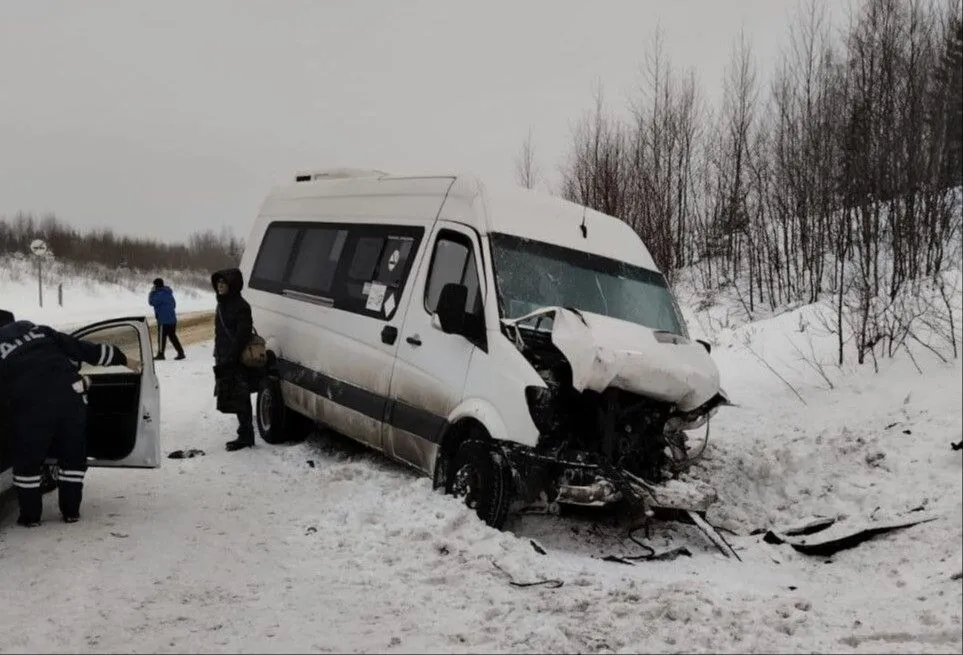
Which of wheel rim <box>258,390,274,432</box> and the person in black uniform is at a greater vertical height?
the person in black uniform

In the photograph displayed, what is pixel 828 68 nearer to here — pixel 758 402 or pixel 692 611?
pixel 758 402

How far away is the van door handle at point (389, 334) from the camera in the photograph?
6.30 m

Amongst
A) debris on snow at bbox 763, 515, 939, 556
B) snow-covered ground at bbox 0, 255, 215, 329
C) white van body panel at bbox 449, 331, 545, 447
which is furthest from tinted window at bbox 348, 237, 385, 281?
snow-covered ground at bbox 0, 255, 215, 329

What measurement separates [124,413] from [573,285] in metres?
3.65

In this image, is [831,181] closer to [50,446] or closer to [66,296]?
[50,446]

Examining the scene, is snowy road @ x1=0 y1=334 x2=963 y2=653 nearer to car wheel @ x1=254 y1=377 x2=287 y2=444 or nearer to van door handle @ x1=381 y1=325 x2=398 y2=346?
car wheel @ x1=254 y1=377 x2=287 y2=444

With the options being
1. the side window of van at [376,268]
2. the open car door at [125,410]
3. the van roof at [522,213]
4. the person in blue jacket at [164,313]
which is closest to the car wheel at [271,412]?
the side window of van at [376,268]

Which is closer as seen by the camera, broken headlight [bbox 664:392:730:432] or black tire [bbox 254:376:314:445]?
broken headlight [bbox 664:392:730:432]

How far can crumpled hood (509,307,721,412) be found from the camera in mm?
4910

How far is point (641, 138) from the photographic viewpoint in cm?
2320

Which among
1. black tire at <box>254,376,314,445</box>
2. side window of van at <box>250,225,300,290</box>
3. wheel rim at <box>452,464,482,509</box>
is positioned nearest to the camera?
wheel rim at <box>452,464,482,509</box>

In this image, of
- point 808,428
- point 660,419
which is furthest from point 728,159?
point 660,419

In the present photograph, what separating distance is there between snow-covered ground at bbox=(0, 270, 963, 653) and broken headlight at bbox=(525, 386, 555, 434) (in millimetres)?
727

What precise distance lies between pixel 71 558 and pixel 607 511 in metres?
3.45
